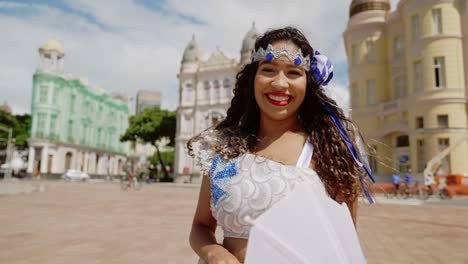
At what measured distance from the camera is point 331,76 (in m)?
1.88

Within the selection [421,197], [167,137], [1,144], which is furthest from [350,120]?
[1,144]

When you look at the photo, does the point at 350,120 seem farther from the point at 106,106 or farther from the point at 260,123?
the point at 106,106

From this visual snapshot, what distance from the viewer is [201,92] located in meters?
45.6

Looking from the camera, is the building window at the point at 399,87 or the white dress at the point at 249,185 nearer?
the white dress at the point at 249,185

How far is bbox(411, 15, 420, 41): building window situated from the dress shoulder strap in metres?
25.6

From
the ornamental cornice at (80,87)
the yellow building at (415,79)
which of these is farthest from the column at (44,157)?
the yellow building at (415,79)

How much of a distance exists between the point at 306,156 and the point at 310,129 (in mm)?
241

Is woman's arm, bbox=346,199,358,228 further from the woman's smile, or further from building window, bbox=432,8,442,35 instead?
building window, bbox=432,8,442,35

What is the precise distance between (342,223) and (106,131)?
65625 mm

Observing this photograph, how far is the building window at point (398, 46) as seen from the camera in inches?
1040

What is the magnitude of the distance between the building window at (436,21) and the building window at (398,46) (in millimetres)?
3417

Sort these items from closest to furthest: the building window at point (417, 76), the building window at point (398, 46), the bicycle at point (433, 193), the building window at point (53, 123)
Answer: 1. the bicycle at point (433, 193)
2. the building window at point (417, 76)
3. the building window at point (398, 46)
4. the building window at point (53, 123)

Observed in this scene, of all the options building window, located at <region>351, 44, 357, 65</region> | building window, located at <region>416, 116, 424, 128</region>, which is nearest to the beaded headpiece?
building window, located at <region>416, 116, 424, 128</region>

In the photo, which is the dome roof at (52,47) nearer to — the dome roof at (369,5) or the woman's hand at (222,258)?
the dome roof at (369,5)
